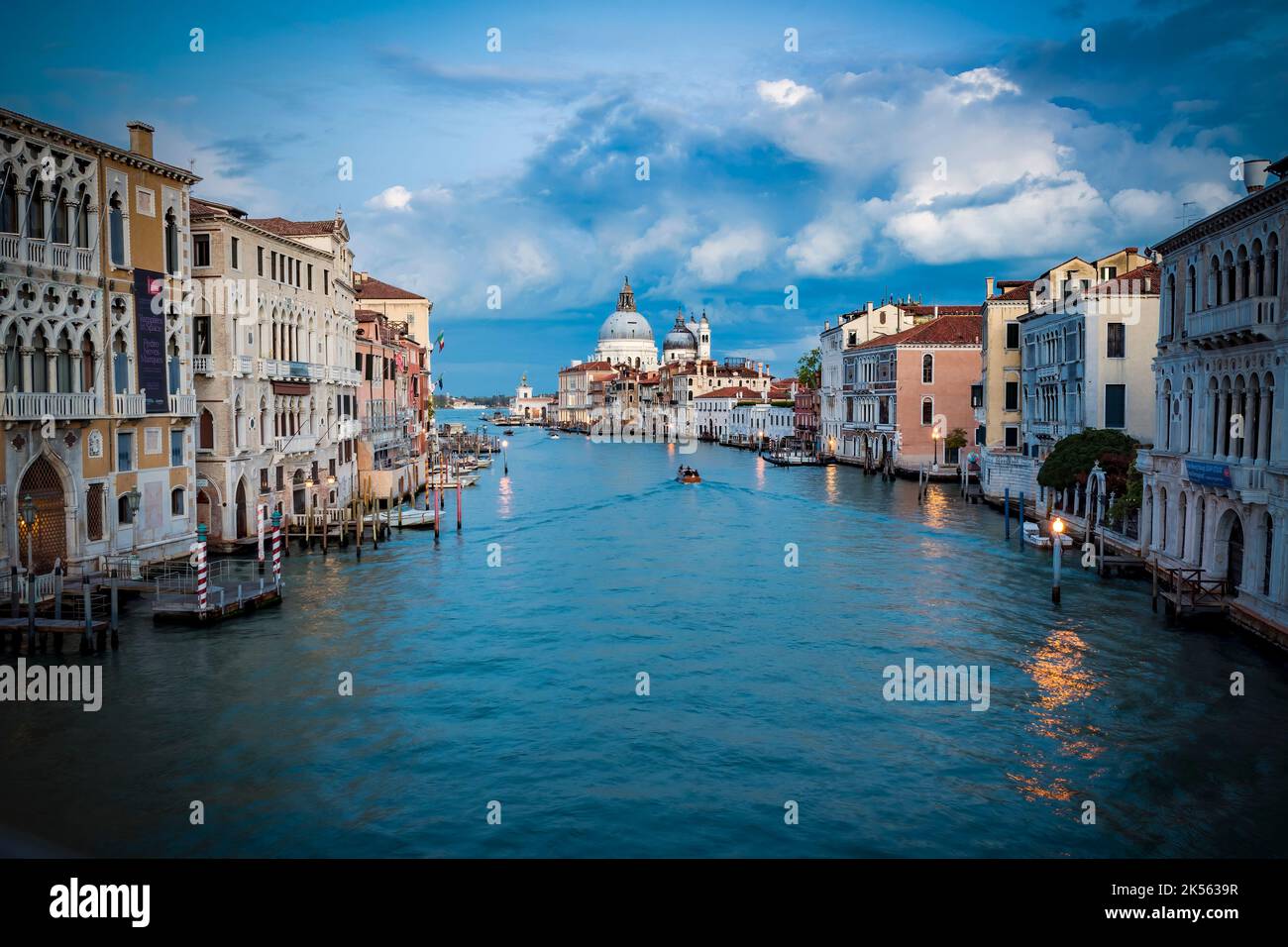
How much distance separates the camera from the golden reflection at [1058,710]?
1116 cm

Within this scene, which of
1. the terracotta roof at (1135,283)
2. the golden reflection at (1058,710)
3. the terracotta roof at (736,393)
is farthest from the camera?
the terracotta roof at (736,393)

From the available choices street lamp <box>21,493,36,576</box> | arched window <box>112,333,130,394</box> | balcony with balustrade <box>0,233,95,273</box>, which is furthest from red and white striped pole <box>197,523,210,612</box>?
balcony with balustrade <box>0,233,95,273</box>

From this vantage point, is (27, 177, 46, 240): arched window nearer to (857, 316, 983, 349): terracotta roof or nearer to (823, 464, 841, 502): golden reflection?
(823, 464, 841, 502): golden reflection

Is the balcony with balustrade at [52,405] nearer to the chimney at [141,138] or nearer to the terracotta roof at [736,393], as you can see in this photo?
the chimney at [141,138]

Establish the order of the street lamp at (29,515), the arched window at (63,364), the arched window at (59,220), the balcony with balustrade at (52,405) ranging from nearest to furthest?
the street lamp at (29,515)
the balcony with balustrade at (52,405)
the arched window at (59,220)
the arched window at (63,364)

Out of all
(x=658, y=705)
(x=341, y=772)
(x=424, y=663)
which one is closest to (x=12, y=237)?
(x=424, y=663)

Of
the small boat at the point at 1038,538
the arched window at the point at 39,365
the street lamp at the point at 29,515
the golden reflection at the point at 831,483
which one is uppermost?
the arched window at the point at 39,365

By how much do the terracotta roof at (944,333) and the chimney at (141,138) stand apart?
37869mm

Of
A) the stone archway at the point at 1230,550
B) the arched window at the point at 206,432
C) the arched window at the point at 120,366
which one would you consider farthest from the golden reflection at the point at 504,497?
the stone archway at the point at 1230,550

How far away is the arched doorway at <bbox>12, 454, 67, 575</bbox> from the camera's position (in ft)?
56.0

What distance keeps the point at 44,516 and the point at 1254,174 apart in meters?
21.7

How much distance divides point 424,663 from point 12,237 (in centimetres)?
986

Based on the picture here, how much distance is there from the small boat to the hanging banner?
21331mm

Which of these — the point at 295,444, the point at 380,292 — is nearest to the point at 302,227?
the point at 295,444
